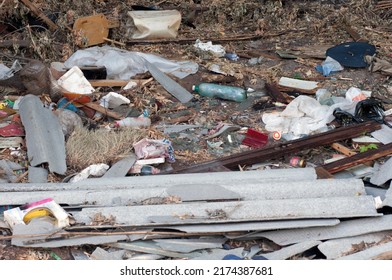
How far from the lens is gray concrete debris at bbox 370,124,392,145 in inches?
277

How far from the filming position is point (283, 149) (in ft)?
22.0

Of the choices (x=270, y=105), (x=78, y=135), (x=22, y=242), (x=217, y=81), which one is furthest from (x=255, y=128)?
(x=22, y=242)

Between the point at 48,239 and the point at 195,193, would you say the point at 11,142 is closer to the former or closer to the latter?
the point at 48,239

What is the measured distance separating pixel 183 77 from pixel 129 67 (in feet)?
2.30

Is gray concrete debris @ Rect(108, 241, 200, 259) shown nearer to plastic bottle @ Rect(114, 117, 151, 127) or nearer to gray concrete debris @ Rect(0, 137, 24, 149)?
gray concrete debris @ Rect(0, 137, 24, 149)

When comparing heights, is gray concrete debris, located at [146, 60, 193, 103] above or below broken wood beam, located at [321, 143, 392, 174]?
below

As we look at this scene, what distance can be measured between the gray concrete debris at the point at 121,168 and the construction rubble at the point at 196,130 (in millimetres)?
24

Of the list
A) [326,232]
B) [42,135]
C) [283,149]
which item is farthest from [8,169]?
[326,232]

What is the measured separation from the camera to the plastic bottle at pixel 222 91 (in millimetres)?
8227

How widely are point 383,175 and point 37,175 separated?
3133 mm

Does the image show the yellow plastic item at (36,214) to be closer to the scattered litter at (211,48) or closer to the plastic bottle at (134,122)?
the plastic bottle at (134,122)

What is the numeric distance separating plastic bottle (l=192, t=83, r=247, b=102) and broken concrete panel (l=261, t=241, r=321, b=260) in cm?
328

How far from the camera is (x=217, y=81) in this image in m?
8.66

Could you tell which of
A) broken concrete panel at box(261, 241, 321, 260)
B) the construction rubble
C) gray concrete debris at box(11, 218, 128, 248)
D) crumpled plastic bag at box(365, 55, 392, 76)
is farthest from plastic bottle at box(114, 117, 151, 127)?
crumpled plastic bag at box(365, 55, 392, 76)
